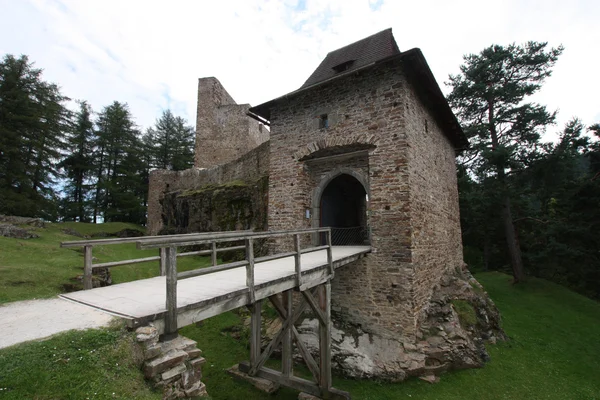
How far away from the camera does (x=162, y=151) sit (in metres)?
29.8

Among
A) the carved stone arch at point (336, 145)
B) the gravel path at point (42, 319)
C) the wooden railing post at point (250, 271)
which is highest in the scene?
the carved stone arch at point (336, 145)

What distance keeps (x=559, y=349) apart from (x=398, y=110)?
884 centimetres

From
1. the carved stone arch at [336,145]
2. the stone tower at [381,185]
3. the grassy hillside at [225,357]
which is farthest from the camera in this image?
the carved stone arch at [336,145]

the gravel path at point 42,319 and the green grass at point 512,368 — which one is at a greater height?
the gravel path at point 42,319

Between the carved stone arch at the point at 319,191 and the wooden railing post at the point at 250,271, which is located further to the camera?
the carved stone arch at the point at 319,191

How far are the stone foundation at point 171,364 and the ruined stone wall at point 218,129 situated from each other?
2008 centimetres

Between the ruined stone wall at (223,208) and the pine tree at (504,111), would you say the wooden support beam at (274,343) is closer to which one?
the ruined stone wall at (223,208)

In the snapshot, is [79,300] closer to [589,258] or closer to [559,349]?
[559,349]

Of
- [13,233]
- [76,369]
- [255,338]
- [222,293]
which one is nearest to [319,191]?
[255,338]

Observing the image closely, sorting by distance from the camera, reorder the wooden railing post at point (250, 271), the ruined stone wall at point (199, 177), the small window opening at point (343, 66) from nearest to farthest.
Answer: the wooden railing post at point (250, 271), the small window opening at point (343, 66), the ruined stone wall at point (199, 177)

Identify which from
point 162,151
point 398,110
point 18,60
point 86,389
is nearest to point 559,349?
point 398,110

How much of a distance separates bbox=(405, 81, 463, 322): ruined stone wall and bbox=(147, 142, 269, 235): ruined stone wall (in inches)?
246

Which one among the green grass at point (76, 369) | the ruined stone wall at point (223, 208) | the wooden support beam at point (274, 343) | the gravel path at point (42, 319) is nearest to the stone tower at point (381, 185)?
the wooden support beam at point (274, 343)

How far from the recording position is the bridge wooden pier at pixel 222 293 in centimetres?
312
